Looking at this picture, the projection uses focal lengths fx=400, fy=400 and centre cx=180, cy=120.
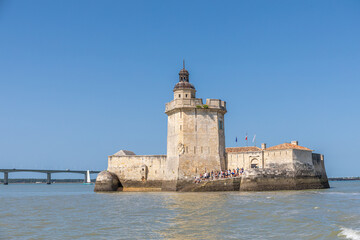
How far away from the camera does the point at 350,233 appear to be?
1245cm

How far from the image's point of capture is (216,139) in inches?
1485

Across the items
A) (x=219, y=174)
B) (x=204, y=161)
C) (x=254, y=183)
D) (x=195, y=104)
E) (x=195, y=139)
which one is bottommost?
(x=254, y=183)

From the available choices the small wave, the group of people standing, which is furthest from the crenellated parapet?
the small wave

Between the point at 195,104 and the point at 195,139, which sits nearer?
the point at 195,139

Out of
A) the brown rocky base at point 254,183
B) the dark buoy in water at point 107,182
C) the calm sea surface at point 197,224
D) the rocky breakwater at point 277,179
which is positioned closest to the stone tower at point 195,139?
the brown rocky base at point 254,183

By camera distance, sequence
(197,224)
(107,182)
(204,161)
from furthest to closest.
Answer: (107,182), (204,161), (197,224)

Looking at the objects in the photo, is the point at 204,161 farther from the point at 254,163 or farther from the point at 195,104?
the point at 195,104

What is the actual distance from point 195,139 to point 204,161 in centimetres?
221

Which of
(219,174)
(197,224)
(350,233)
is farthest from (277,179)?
(350,233)

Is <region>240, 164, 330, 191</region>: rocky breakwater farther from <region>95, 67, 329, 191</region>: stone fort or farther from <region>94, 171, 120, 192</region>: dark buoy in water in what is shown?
<region>94, 171, 120, 192</region>: dark buoy in water

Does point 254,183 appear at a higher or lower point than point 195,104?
lower

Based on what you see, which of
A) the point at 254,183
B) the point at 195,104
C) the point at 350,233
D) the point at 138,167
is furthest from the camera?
the point at 138,167

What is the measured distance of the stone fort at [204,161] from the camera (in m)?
35.0

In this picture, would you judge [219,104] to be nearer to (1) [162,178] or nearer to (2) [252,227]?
(1) [162,178]
